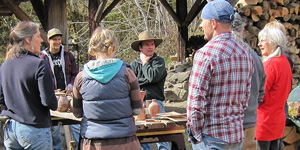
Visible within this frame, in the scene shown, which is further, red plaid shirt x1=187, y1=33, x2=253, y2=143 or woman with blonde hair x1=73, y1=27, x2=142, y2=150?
woman with blonde hair x1=73, y1=27, x2=142, y2=150

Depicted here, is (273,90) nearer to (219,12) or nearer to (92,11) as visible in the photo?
(219,12)

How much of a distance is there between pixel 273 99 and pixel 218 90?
1096mm

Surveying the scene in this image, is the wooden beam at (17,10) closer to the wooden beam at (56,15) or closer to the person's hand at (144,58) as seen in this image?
the wooden beam at (56,15)

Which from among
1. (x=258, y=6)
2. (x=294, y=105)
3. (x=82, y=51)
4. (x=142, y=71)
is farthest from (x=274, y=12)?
(x=82, y=51)

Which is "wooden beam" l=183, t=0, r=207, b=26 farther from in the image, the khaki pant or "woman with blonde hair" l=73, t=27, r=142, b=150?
"woman with blonde hair" l=73, t=27, r=142, b=150

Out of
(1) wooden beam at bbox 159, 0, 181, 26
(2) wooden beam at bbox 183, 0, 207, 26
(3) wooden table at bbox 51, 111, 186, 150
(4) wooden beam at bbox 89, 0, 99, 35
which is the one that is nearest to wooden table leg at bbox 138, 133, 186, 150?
(3) wooden table at bbox 51, 111, 186, 150

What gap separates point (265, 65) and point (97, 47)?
1.50 metres

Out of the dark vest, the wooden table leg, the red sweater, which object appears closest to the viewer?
the dark vest

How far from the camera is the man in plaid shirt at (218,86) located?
2.46 meters

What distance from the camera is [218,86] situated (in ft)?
8.15

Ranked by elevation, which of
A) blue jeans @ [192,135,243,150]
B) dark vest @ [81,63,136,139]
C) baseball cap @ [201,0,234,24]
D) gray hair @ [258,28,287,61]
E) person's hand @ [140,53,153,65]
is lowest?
blue jeans @ [192,135,243,150]

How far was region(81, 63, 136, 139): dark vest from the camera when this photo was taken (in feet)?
9.19

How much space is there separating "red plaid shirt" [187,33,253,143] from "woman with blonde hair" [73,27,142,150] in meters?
0.55

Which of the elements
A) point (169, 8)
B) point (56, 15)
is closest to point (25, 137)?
point (56, 15)
